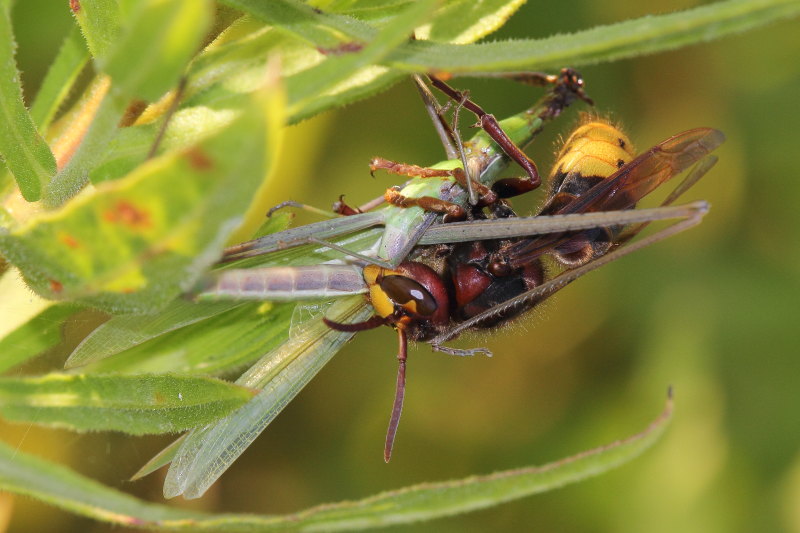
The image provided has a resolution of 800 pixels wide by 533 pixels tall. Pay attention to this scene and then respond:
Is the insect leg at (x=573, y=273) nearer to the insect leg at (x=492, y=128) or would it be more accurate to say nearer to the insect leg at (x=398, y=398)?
the insect leg at (x=398, y=398)

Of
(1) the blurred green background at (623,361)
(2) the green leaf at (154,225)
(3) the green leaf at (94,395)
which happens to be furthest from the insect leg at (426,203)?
(1) the blurred green background at (623,361)

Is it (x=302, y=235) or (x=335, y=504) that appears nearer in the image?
(x=335, y=504)

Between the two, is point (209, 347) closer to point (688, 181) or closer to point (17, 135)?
point (17, 135)

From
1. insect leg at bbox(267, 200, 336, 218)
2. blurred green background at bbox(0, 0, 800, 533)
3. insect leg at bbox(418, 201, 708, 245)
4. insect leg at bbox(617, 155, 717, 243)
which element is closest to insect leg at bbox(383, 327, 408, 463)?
insect leg at bbox(418, 201, 708, 245)

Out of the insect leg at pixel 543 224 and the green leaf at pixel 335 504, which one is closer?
the green leaf at pixel 335 504

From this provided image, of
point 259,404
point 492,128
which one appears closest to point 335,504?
point 259,404

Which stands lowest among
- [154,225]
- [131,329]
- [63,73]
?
[131,329]

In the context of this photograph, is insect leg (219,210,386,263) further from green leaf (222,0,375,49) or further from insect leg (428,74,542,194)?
green leaf (222,0,375,49)
